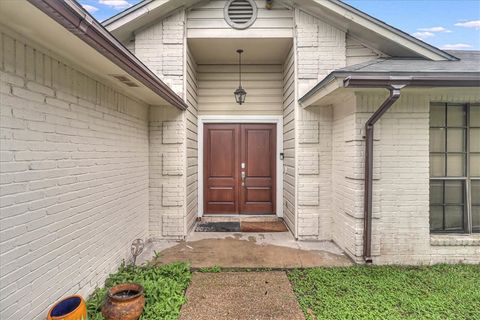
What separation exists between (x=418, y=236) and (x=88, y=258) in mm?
4055

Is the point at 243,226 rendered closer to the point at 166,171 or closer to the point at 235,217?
the point at 235,217

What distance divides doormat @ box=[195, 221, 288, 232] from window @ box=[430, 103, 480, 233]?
8.08 feet

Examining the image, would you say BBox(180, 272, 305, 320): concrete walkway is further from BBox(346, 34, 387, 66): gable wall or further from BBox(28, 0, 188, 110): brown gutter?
BBox(346, 34, 387, 66): gable wall

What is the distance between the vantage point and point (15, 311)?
1813 millimetres

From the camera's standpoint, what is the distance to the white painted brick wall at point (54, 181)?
181 cm

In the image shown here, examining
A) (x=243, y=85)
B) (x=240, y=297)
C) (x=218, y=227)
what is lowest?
(x=240, y=297)

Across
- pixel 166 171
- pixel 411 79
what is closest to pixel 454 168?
pixel 411 79

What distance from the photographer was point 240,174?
5.91m

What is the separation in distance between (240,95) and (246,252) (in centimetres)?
305

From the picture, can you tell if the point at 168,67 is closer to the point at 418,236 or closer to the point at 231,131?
the point at 231,131

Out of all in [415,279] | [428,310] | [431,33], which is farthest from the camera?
[431,33]

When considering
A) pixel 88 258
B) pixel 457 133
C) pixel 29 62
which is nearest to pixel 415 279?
pixel 457 133

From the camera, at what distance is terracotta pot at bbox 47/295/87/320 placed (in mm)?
1958

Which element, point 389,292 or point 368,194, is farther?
point 368,194
